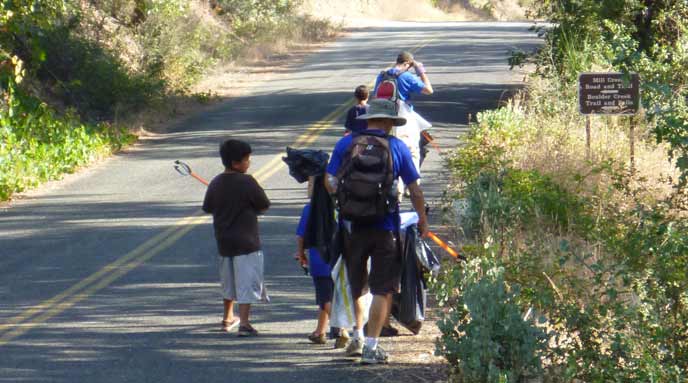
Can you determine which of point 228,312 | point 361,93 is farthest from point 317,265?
point 361,93

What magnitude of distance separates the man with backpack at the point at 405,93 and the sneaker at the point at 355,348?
3.05m

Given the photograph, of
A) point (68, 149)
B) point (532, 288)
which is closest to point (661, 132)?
point (532, 288)

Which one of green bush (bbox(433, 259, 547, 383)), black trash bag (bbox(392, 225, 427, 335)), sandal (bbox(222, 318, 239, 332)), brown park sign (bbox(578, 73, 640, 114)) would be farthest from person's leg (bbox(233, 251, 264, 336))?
brown park sign (bbox(578, 73, 640, 114))

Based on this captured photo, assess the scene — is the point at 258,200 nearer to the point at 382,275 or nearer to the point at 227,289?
the point at 227,289

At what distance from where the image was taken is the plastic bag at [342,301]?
324 inches

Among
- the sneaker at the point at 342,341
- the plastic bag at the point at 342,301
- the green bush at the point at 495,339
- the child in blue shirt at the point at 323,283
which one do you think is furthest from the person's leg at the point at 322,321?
the green bush at the point at 495,339

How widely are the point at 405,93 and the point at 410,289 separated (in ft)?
15.3

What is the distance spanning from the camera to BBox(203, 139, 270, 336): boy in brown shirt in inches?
356

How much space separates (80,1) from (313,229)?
845 inches

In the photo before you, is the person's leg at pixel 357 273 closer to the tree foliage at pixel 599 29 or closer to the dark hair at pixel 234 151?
the dark hair at pixel 234 151

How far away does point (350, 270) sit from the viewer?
7965 mm

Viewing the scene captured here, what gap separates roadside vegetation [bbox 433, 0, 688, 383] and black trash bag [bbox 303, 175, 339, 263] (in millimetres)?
854

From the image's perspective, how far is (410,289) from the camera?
8.30m

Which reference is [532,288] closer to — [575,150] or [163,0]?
[575,150]
